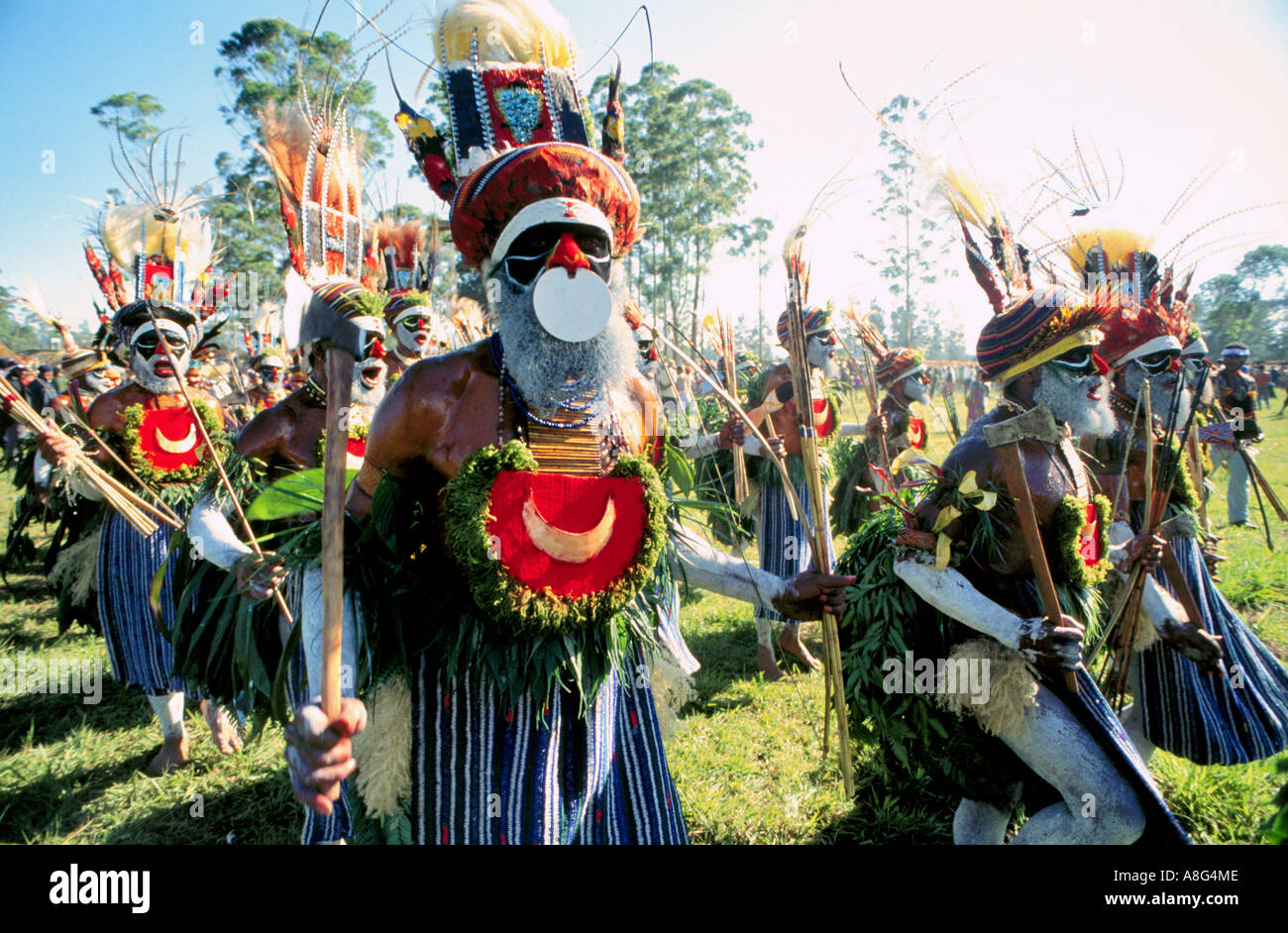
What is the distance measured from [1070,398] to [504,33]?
2433 mm

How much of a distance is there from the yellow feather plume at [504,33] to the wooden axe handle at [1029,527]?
6.47 feet

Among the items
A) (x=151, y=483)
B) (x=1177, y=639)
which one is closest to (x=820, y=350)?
(x=1177, y=639)

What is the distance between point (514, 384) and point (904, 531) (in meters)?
1.51

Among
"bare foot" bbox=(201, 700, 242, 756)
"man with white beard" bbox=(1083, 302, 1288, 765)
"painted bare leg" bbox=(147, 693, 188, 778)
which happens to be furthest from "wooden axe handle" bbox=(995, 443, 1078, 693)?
"painted bare leg" bbox=(147, 693, 188, 778)

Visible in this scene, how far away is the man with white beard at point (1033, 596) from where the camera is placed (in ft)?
7.75

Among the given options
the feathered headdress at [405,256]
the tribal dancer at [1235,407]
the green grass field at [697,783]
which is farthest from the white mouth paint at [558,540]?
the tribal dancer at [1235,407]

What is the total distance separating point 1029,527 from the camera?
2.42 meters

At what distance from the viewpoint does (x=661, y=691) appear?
8.09 ft

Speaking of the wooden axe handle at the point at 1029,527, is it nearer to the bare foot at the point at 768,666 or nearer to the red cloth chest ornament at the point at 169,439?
the bare foot at the point at 768,666

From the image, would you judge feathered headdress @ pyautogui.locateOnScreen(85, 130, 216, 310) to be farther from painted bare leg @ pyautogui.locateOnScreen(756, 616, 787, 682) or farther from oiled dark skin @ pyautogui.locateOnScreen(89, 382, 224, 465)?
painted bare leg @ pyautogui.locateOnScreen(756, 616, 787, 682)

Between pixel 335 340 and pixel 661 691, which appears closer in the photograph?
pixel 335 340

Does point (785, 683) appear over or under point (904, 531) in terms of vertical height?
under
